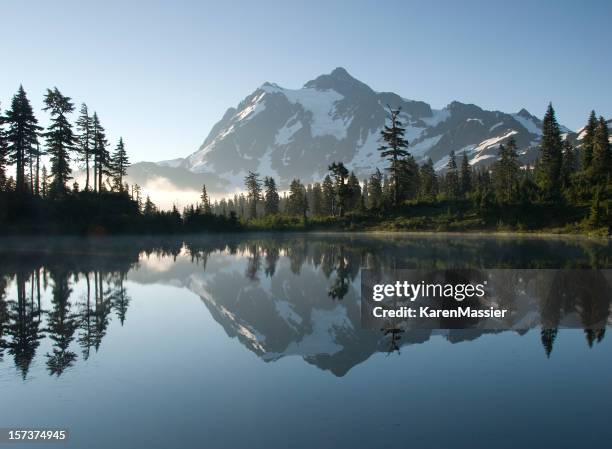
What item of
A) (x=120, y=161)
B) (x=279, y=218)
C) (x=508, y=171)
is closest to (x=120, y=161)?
(x=120, y=161)

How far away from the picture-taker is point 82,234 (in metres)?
49.6

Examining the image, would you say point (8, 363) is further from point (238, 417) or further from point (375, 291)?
point (375, 291)

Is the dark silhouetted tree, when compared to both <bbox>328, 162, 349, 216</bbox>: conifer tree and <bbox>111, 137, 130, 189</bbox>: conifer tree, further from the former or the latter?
<bbox>328, 162, 349, 216</bbox>: conifer tree

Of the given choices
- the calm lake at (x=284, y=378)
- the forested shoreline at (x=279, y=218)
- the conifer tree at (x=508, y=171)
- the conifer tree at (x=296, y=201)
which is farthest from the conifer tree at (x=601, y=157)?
the calm lake at (x=284, y=378)

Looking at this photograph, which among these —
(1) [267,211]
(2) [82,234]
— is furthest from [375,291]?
(1) [267,211]

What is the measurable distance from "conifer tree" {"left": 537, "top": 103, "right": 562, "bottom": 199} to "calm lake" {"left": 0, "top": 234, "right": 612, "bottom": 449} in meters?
59.8

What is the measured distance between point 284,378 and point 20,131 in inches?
2245

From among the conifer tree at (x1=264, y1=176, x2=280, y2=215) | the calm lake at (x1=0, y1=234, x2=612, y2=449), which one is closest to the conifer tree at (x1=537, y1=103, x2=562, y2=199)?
the calm lake at (x1=0, y1=234, x2=612, y2=449)

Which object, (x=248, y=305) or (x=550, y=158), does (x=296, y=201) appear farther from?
(x=248, y=305)

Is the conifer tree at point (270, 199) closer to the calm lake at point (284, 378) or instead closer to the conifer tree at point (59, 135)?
the conifer tree at point (59, 135)

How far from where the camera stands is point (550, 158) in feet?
257

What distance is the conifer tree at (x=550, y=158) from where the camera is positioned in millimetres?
65625

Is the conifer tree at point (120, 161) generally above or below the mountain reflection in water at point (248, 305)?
above

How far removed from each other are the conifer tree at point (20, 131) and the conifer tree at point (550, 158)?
213 ft
